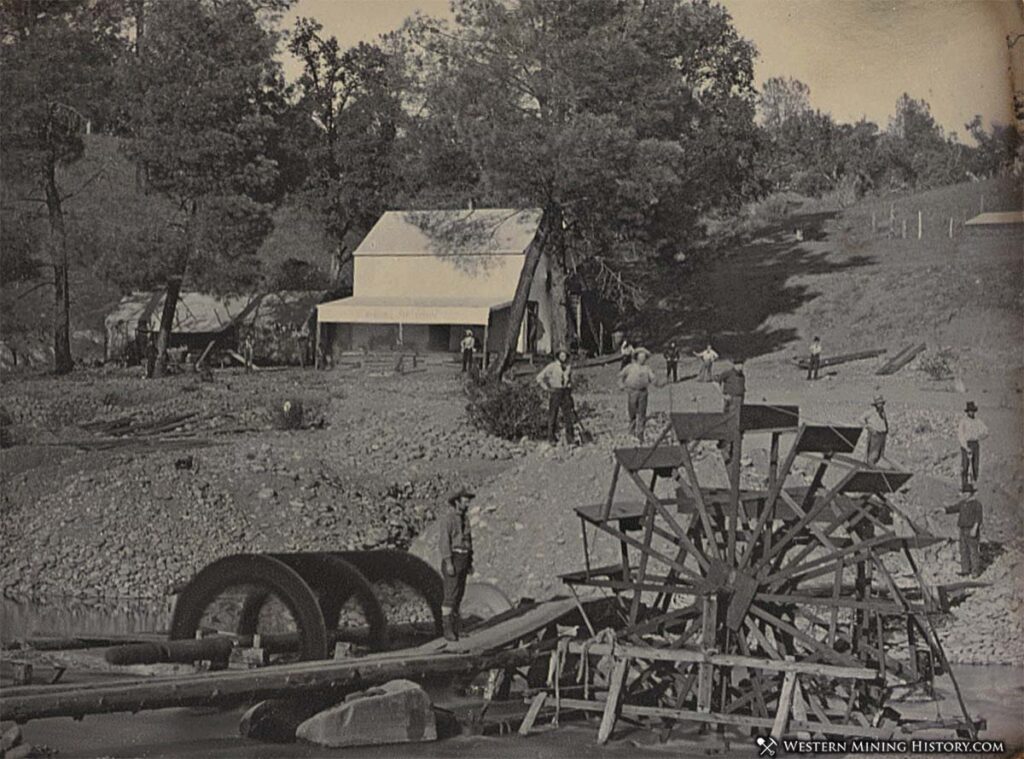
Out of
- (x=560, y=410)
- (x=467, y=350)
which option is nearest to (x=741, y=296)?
(x=560, y=410)

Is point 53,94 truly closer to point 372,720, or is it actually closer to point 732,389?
point 372,720

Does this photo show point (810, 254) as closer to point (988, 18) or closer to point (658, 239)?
point (658, 239)

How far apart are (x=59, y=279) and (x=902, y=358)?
23.2 feet

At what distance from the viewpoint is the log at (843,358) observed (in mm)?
12516

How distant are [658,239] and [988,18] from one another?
10.6 ft

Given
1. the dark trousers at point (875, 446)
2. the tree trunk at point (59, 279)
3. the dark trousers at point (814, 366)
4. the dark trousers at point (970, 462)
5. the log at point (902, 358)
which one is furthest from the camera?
the dark trousers at point (875, 446)

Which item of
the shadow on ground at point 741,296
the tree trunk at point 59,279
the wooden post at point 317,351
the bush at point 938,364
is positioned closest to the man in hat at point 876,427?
the bush at point 938,364

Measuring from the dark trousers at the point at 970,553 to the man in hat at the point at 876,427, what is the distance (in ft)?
3.27

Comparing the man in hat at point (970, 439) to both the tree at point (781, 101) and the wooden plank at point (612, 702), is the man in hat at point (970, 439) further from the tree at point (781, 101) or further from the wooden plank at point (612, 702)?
the wooden plank at point (612, 702)

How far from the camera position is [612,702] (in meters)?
10.1

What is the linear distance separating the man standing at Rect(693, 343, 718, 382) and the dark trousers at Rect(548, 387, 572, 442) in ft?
4.18

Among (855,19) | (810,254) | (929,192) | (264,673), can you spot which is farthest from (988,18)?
(264,673)

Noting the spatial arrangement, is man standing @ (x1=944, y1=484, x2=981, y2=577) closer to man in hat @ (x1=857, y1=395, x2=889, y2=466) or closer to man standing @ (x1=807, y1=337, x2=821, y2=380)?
man in hat @ (x1=857, y1=395, x2=889, y2=466)

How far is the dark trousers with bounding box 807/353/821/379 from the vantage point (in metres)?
12.5
